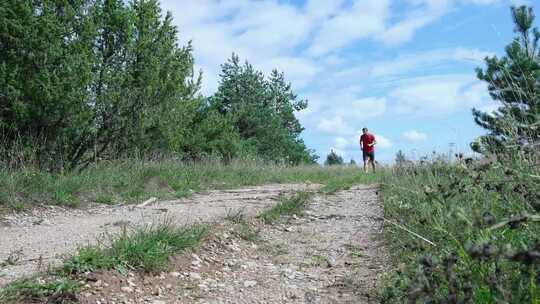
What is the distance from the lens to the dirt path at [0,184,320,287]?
11.0ft

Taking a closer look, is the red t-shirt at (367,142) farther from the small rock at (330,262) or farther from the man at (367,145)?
the small rock at (330,262)

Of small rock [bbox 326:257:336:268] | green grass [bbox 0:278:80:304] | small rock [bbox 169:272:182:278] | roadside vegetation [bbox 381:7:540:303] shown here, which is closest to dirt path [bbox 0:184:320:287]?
green grass [bbox 0:278:80:304]

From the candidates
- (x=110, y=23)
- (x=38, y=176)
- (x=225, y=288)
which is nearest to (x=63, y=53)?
(x=110, y=23)

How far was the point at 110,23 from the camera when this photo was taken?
30.1ft

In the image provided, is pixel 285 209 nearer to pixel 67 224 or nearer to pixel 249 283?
pixel 67 224

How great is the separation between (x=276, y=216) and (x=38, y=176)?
366 centimetres

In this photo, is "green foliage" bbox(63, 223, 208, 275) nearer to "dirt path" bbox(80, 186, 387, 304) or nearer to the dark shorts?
"dirt path" bbox(80, 186, 387, 304)

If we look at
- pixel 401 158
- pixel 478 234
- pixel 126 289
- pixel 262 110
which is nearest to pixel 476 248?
pixel 478 234

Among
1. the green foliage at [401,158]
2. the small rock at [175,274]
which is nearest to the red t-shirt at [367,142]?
the green foliage at [401,158]

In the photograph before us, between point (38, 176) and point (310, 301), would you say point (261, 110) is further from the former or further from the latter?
point (310, 301)

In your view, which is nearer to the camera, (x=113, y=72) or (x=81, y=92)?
(x=81, y=92)

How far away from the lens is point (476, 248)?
1368 mm

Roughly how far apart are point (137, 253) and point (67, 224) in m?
2.30

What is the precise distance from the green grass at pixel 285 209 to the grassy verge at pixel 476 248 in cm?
143
